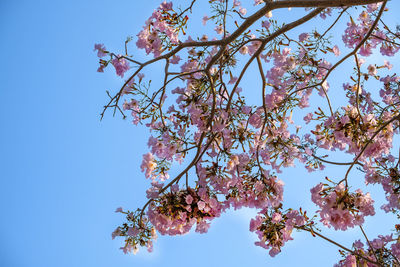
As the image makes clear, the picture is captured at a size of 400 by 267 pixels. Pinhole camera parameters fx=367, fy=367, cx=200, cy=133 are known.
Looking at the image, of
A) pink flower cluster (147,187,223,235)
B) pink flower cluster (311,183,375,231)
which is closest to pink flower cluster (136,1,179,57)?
pink flower cluster (147,187,223,235)

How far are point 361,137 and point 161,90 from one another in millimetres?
1781

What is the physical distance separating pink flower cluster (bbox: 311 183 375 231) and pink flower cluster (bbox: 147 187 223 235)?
84 cm

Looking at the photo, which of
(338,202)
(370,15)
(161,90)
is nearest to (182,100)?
(161,90)

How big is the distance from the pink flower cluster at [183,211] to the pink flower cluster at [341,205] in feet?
2.76

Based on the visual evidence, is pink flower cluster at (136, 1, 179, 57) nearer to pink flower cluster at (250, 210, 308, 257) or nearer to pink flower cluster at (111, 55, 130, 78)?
pink flower cluster at (111, 55, 130, 78)

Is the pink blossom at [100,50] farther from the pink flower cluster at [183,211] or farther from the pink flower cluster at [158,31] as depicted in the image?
the pink flower cluster at [183,211]

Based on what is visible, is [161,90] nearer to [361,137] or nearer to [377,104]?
[361,137]

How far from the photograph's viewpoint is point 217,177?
10.1 feet

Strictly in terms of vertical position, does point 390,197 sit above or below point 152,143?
below

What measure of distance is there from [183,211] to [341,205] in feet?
4.06

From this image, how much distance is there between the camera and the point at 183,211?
10.0 feet

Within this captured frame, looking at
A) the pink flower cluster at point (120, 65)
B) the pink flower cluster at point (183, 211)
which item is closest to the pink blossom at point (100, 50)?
the pink flower cluster at point (120, 65)

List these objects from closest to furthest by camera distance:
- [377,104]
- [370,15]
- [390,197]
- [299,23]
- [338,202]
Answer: [338,202], [299,23], [390,197], [377,104], [370,15]

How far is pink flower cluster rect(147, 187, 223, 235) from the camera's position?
119 inches
